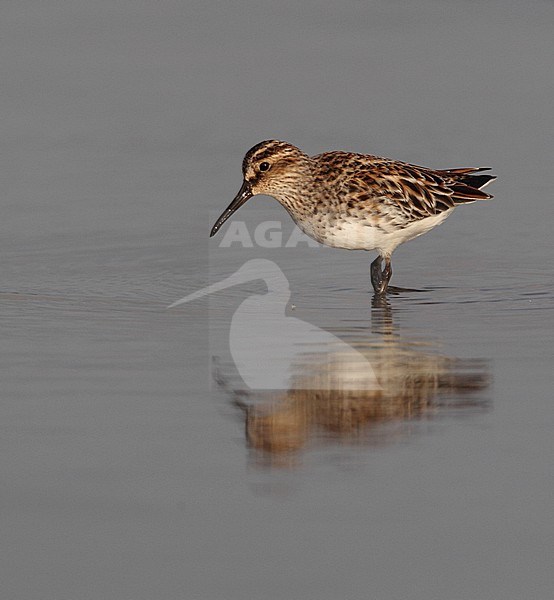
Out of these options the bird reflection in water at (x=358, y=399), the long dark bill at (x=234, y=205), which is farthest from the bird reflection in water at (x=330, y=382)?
the long dark bill at (x=234, y=205)

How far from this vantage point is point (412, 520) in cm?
719

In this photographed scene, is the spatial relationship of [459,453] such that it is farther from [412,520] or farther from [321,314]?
[321,314]

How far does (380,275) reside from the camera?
13055 millimetres

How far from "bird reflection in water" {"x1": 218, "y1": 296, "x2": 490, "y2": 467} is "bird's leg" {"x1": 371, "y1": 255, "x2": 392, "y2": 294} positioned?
211cm

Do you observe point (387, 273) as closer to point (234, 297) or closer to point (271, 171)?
point (234, 297)

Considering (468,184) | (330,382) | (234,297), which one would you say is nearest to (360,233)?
(234,297)

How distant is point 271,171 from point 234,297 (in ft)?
5.10

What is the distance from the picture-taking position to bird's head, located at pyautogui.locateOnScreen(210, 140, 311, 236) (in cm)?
1359

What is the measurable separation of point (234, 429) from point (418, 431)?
104 centimetres

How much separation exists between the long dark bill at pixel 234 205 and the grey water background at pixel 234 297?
0.42 metres
